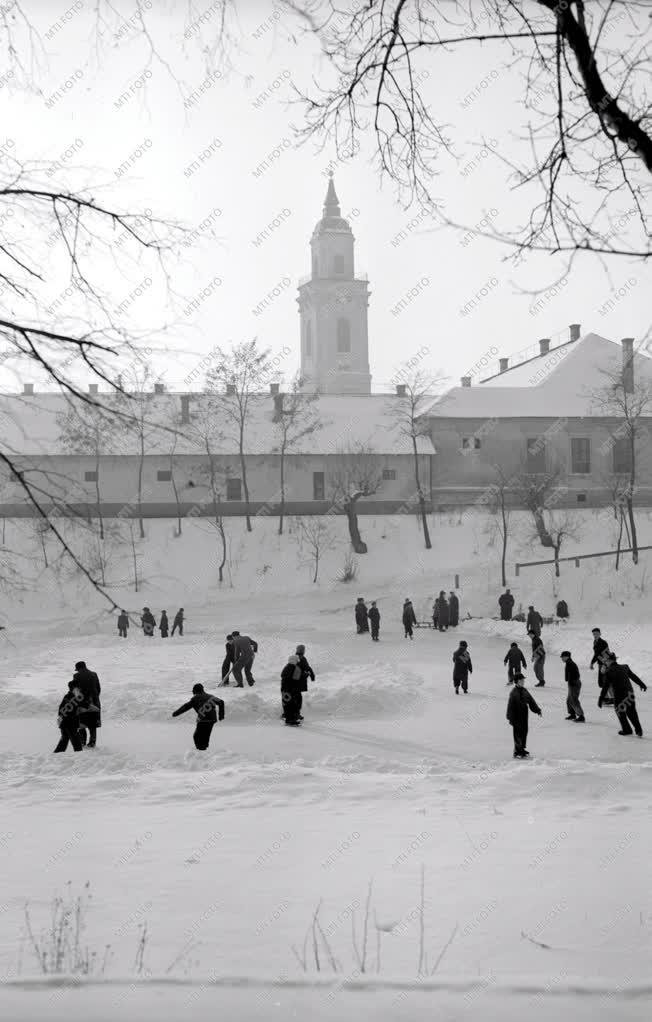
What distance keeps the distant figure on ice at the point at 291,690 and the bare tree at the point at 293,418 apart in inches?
1525

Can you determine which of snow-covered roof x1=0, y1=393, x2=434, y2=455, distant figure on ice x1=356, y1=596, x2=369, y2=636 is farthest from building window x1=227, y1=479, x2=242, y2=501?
distant figure on ice x1=356, y1=596, x2=369, y2=636

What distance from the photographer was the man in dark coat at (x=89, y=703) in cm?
1455

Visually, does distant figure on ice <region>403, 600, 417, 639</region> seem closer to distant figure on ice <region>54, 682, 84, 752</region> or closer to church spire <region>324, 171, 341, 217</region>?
distant figure on ice <region>54, 682, 84, 752</region>

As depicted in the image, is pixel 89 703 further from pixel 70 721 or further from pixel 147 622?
pixel 147 622

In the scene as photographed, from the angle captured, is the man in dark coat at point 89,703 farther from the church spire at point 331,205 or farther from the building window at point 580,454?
the church spire at point 331,205

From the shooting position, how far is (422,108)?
5.38m

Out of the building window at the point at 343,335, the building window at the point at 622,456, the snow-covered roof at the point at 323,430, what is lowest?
the building window at the point at 622,456

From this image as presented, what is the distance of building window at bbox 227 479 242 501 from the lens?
57.5 metres

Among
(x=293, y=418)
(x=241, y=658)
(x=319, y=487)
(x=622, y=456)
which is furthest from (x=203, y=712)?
(x=622, y=456)

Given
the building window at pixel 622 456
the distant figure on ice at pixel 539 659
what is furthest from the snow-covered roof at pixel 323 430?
the distant figure on ice at pixel 539 659

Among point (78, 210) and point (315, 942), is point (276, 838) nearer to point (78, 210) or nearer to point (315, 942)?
point (315, 942)

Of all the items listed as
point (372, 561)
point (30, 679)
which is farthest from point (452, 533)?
point (30, 679)

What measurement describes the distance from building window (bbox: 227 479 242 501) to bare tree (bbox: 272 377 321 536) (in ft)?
8.55

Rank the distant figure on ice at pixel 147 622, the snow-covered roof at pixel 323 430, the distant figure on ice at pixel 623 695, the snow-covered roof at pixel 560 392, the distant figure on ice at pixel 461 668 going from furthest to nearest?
1. the snow-covered roof at pixel 560 392
2. the snow-covered roof at pixel 323 430
3. the distant figure on ice at pixel 461 668
4. the distant figure on ice at pixel 623 695
5. the distant figure on ice at pixel 147 622
